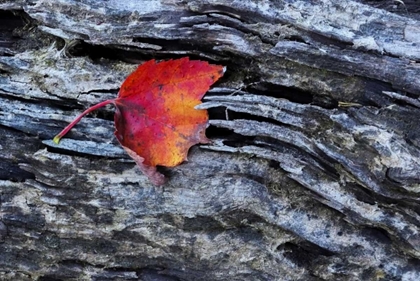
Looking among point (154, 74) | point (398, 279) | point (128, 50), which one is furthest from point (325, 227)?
point (128, 50)

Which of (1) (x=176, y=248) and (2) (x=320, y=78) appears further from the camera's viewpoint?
(1) (x=176, y=248)

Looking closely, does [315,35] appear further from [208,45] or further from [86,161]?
[86,161]

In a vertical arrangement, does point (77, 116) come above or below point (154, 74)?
below

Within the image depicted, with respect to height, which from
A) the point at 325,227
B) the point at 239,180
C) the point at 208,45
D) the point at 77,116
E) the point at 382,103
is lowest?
the point at 325,227

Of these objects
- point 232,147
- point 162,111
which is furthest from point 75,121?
point 232,147
